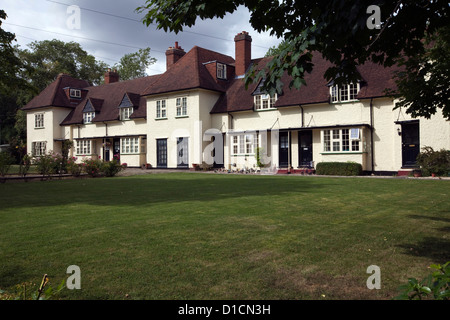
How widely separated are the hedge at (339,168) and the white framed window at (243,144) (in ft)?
21.1

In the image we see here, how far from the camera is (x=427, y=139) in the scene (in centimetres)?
2122

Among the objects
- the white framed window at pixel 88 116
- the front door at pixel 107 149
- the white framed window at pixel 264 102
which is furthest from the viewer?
the white framed window at pixel 88 116

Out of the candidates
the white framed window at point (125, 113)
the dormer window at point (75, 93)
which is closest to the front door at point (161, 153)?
the white framed window at point (125, 113)

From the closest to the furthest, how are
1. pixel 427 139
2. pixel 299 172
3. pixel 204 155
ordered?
1. pixel 427 139
2. pixel 299 172
3. pixel 204 155

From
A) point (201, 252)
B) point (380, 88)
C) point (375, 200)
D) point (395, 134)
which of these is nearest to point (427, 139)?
point (395, 134)

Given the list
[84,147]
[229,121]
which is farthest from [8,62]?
[84,147]

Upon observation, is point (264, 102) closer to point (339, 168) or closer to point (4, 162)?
point (339, 168)

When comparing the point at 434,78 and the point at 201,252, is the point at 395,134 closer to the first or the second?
the point at 434,78

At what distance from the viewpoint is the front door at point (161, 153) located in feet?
108

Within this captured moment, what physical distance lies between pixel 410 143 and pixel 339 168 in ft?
14.8

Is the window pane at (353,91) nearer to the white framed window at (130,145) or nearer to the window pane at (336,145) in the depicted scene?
the window pane at (336,145)

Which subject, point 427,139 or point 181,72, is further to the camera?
point 181,72

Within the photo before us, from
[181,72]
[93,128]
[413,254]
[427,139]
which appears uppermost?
[181,72]
